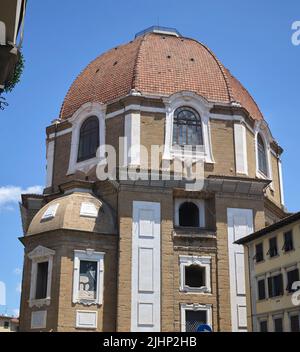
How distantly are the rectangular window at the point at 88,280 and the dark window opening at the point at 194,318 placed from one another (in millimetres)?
4903

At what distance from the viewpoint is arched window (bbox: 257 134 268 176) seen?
118 ft

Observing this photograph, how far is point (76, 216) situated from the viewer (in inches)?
1178

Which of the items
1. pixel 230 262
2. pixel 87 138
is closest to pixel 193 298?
pixel 230 262

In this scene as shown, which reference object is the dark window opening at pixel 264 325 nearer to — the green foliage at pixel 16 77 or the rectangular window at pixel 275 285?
the rectangular window at pixel 275 285

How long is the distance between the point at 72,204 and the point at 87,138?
5765mm

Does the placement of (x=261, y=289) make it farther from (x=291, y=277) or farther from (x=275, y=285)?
(x=291, y=277)

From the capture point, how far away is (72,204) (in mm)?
30484

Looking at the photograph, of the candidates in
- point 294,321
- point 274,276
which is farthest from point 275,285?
point 294,321

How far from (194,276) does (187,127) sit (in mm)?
8772

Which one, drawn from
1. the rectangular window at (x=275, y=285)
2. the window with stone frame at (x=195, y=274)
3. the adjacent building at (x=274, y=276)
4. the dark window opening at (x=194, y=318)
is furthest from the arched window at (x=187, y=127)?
the dark window opening at (x=194, y=318)

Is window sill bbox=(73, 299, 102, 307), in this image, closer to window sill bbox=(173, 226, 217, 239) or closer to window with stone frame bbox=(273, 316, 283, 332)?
window sill bbox=(173, 226, 217, 239)

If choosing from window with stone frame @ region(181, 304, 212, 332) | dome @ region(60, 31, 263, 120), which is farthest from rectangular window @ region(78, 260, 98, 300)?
dome @ region(60, 31, 263, 120)

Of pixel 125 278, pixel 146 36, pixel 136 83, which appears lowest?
pixel 125 278
